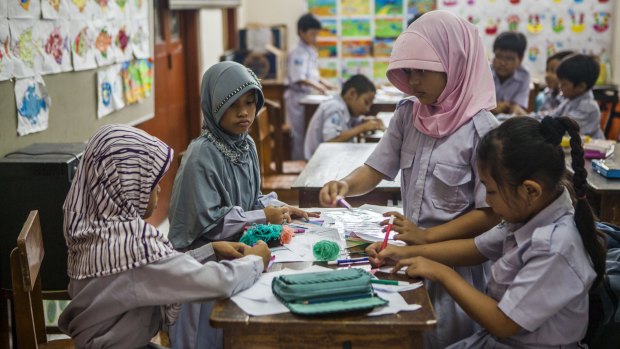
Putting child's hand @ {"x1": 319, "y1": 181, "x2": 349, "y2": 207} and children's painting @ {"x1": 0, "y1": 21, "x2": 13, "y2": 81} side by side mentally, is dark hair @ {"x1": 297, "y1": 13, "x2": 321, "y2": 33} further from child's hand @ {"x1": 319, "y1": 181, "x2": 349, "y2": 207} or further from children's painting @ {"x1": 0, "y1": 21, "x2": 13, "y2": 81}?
child's hand @ {"x1": 319, "y1": 181, "x2": 349, "y2": 207}

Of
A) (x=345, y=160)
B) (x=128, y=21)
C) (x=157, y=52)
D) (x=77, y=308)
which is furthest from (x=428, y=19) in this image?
(x=157, y=52)

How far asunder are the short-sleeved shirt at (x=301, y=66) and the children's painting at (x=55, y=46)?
4.08 meters

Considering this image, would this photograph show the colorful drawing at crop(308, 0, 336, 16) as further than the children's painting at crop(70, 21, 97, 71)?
A: Yes

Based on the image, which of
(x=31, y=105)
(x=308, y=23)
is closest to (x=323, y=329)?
(x=31, y=105)

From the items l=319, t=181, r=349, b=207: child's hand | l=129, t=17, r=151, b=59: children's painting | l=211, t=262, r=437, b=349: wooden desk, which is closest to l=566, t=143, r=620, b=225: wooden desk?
l=319, t=181, r=349, b=207: child's hand

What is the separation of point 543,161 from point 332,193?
30.2 inches

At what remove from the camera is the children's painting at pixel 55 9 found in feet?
11.0

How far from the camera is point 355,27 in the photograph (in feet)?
29.1

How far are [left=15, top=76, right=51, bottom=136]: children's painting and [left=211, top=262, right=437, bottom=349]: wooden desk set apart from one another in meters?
1.84

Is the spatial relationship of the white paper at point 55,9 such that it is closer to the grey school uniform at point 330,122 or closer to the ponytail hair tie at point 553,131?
the grey school uniform at point 330,122

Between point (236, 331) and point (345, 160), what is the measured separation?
238cm

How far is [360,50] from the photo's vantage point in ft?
29.3

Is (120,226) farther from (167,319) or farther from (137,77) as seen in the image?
(137,77)

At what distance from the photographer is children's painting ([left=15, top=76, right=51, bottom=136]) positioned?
3127 millimetres
